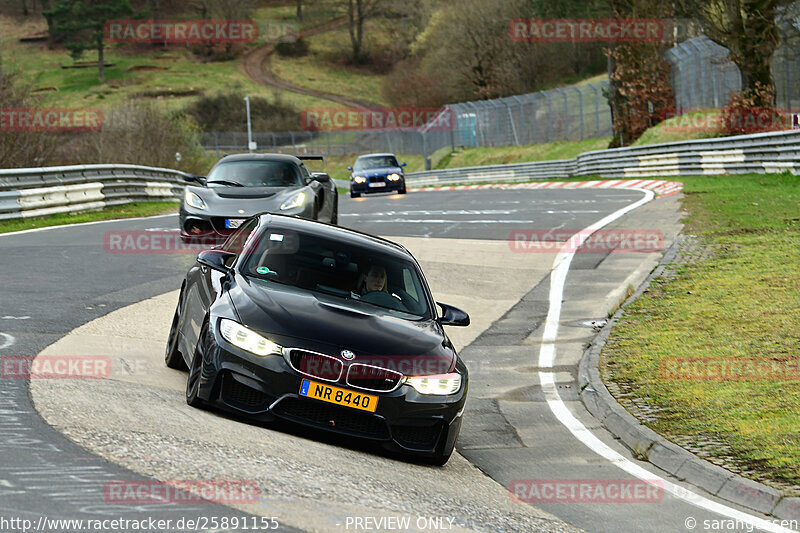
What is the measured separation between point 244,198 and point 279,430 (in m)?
9.55

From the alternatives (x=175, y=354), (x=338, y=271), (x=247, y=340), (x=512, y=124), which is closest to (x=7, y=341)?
(x=175, y=354)

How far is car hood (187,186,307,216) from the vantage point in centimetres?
1616

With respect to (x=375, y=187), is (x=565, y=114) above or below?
above

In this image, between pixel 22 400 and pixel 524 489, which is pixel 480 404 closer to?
pixel 524 489

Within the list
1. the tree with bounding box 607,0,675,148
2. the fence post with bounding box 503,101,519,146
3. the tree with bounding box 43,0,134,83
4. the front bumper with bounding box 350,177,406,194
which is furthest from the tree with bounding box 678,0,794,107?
the tree with bounding box 43,0,134,83

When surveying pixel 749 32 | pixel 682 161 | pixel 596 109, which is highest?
pixel 749 32

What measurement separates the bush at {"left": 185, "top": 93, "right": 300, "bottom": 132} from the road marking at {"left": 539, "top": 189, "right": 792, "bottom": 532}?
91.2 metres

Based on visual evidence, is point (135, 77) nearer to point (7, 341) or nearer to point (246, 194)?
point (246, 194)

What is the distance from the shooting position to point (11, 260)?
15234 millimetres

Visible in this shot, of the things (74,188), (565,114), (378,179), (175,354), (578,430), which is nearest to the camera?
(578,430)

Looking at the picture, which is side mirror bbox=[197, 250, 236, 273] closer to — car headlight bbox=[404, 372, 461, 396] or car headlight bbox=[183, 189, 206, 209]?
→ car headlight bbox=[404, 372, 461, 396]

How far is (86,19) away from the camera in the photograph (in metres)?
121

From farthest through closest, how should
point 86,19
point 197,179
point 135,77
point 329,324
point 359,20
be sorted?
point 359,20
point 86,19
point 135,77
point 197,179
point 329,324

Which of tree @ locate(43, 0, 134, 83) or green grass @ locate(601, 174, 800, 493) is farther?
tree @ locate(43, 0, 134, 83)
